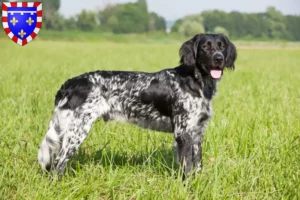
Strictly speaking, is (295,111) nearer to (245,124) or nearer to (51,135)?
(245,124)

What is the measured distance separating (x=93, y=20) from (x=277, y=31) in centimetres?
6712

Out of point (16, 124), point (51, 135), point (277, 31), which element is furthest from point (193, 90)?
point (277, 31)

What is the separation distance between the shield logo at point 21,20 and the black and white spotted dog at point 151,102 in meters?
2.43

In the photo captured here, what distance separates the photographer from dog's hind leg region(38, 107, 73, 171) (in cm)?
436

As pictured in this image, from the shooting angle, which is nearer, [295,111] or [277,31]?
[295,111]

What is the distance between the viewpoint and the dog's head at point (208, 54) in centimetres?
452

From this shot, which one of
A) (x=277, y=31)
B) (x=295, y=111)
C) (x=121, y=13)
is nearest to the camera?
(x=295, y=111)

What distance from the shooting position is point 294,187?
3.81 m

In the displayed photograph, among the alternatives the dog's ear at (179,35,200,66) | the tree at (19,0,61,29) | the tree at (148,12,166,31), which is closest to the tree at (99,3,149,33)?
the tree at (148,12,166,31)

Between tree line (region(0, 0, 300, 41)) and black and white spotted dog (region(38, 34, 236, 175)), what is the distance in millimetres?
80363

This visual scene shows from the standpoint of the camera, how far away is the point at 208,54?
4.56 m

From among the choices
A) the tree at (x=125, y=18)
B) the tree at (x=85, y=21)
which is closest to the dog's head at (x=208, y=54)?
the tree at (x=85, y=21)

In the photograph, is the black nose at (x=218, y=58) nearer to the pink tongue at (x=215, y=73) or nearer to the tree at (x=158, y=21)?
the pink tongue at (x=215, y=73)

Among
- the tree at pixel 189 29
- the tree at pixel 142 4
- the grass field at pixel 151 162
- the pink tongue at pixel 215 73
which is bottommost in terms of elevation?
the grass field at pixel 151 162
